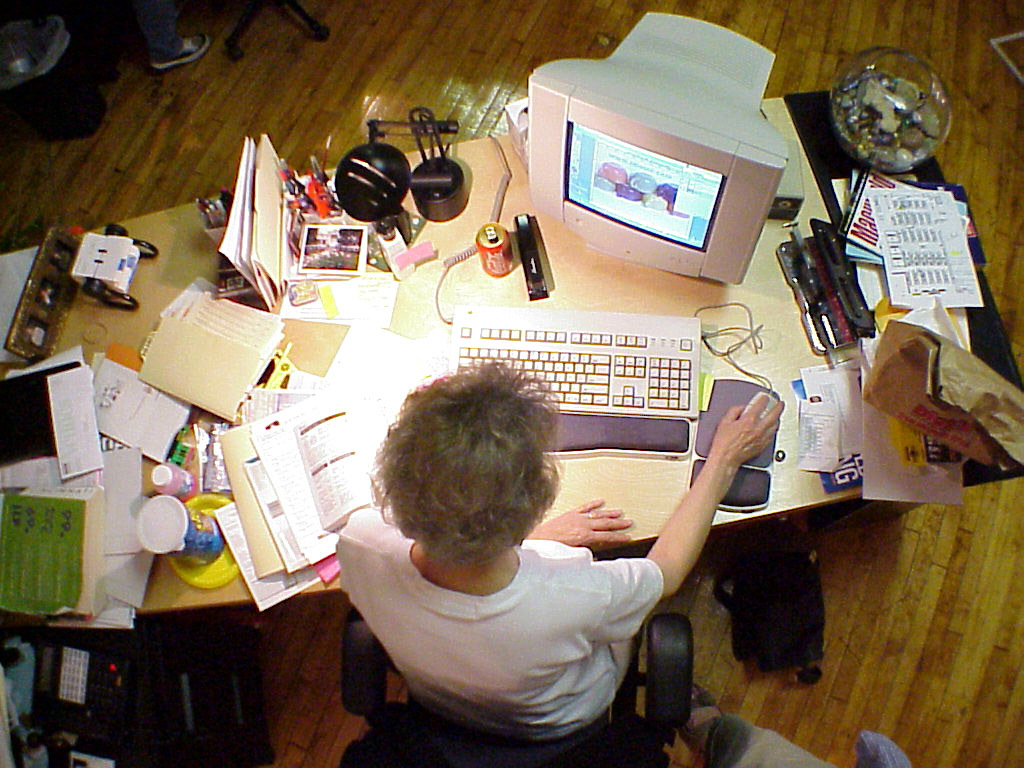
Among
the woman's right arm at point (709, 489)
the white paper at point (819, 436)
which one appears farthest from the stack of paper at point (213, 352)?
the white paper at point (819, 436)

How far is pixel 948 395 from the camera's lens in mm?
1181

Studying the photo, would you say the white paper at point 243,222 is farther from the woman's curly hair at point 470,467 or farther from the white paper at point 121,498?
the woman's curly hair at point 470,467

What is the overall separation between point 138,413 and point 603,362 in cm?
102

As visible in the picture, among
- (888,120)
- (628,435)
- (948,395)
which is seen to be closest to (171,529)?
(628,435)

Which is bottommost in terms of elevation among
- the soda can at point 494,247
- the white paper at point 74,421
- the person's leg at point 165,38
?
the white paper at point 74,421

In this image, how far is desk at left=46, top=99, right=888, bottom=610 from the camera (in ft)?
4.71

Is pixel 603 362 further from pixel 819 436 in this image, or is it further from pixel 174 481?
pixel 174 481

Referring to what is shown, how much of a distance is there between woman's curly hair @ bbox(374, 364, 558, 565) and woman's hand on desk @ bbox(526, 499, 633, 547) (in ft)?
1.16

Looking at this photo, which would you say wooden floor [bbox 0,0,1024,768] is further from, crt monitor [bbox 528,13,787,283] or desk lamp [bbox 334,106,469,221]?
desk lamp [bbox 334,106,469,221]

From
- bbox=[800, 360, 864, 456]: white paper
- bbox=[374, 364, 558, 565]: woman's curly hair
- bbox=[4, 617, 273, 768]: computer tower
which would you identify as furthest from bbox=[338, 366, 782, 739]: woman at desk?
bbox=[4, 617, 273, 768]: computer tower

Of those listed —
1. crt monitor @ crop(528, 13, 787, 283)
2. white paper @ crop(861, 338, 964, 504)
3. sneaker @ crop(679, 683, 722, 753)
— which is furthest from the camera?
sneaker @ crop(679, 683, 722, 753)

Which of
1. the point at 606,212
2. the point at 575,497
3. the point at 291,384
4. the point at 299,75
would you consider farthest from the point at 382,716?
the point at 299,75

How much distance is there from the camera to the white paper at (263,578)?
1401 mm

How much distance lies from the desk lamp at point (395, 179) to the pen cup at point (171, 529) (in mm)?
685
